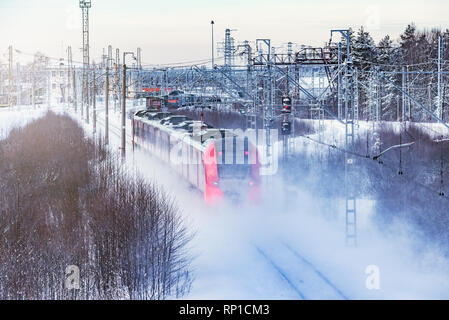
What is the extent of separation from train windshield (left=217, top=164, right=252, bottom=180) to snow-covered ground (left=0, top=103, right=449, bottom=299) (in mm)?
1084

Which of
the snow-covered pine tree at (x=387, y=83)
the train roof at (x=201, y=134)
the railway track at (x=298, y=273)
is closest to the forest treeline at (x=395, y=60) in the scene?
the snow-covered pine tree at (x=387, y=83)

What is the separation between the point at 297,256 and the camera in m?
15.3

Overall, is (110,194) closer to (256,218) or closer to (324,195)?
(256,218)

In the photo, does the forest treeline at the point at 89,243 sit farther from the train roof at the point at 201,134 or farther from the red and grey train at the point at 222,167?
the train roof at the point at 201,134

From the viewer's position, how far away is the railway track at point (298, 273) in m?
12.3

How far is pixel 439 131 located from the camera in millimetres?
37469

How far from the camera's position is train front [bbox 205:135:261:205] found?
17.4 meters

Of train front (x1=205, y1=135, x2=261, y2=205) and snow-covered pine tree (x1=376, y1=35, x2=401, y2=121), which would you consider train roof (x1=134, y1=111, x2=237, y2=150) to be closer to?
train front (x1=205, y1=135, x2=261, y2=205)

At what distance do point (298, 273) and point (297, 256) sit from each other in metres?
1.61

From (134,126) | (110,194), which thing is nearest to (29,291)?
(110,194)

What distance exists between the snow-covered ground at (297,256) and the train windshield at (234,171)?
1.08m

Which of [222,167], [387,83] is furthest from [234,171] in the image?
[387,83]
